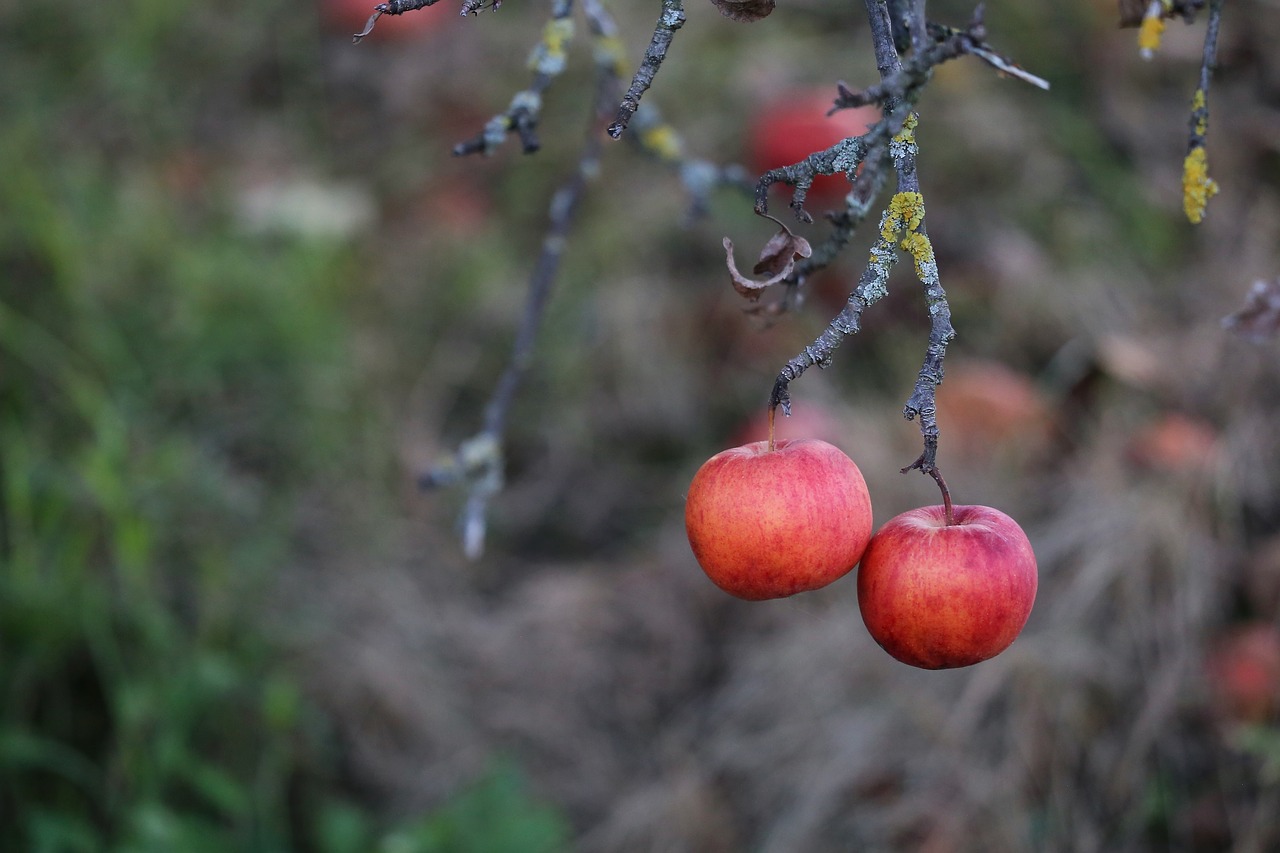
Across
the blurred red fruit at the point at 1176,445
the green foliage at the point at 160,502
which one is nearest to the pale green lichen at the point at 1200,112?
the green foliage at the point at 160,502

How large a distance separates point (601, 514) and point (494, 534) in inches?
11.3

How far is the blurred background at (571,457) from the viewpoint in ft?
6.59

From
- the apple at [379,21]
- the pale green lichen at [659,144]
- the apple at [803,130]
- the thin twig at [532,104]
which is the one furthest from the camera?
the apple at [379,21]

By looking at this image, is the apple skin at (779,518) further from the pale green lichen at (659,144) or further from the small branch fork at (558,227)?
the pale green lichen at (659,144)

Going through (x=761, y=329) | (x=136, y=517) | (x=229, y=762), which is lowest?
(x=229, y=762)

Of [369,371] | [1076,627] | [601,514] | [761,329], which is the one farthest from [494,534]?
[761,329]

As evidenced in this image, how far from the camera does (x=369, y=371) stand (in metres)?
2.88

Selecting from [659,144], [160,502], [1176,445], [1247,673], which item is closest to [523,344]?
[659,144]

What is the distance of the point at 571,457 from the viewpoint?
119 inches

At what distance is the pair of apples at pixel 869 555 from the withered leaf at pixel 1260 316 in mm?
276

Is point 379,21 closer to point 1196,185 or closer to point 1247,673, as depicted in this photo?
point 1247,673

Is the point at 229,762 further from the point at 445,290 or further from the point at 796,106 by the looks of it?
the point at 796,106

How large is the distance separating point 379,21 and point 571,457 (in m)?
1.77

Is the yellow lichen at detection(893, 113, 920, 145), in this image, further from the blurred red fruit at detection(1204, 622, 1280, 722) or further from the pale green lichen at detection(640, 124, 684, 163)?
the blurred red fruit at detection(1204, 622, 1280, 722)
